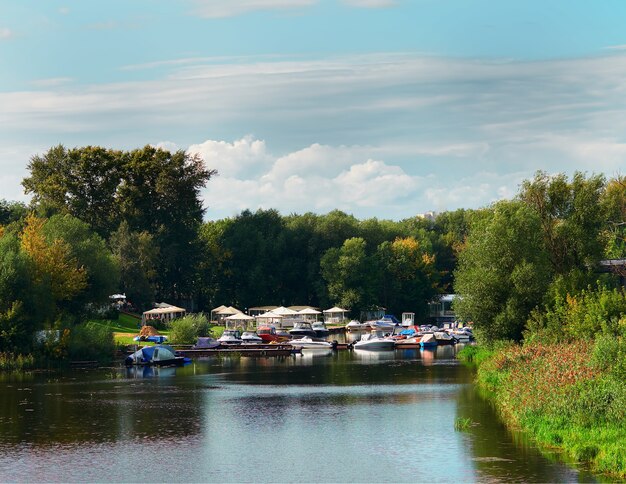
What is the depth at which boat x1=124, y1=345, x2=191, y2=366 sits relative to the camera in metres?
89.5

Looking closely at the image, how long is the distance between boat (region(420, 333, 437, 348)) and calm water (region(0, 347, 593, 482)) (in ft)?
129

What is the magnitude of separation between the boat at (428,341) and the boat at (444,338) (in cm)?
410

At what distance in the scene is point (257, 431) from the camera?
5072 cm

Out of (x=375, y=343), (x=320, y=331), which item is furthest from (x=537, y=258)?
(x=320, y=331)

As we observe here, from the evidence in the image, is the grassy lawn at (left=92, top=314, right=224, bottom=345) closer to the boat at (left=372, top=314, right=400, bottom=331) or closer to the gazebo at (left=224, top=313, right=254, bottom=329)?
the gazebo at (left=224, top=313, right=254, bottom=329)

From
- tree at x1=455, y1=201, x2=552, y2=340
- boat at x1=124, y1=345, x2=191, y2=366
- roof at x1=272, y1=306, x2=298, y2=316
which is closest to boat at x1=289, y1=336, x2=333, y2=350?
boat at x1=124, y1=345, x2=191, y2=366

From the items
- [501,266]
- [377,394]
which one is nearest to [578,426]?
[377,394]

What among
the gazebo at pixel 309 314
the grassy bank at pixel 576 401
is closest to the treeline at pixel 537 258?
the grassy bank at pixel 576 401

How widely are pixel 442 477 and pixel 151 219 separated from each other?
363 ft

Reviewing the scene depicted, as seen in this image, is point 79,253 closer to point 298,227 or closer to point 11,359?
point 11,359

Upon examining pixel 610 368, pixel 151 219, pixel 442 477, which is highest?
pixel 151 219

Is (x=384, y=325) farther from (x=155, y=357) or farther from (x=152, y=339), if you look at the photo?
(x=155, y=357)

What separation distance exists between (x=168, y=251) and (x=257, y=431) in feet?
308

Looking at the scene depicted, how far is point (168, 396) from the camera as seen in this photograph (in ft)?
218
